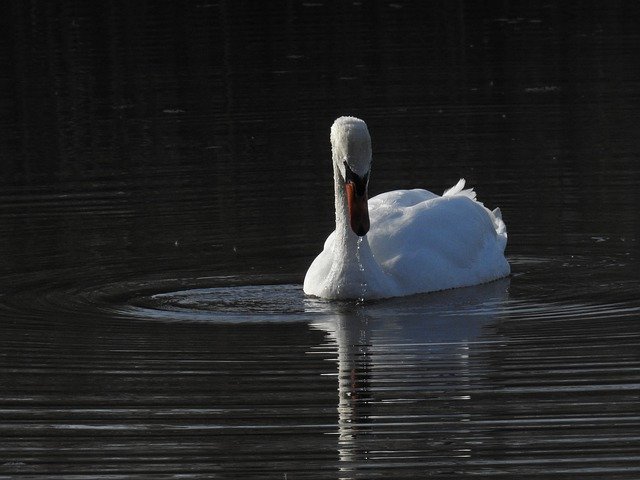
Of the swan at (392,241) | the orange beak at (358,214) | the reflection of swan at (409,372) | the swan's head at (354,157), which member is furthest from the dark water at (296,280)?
the swan's head at (354,157)

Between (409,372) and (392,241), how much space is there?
3.25m

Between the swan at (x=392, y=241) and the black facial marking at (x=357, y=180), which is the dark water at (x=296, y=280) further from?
the black facial marking at (x=357, y=180)

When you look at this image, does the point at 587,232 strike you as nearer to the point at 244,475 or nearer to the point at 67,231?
the point at 67,231

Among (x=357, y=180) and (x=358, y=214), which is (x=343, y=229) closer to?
(x=357, y=180)

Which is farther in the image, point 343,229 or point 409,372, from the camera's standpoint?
point 343,229

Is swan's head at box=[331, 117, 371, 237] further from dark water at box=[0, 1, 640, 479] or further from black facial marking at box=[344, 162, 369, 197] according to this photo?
dark water at box=[0, 1, 640, 479]

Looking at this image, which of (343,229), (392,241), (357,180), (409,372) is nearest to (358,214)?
(357,180)

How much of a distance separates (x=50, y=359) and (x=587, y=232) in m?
5.77

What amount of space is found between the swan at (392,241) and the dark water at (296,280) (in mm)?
204

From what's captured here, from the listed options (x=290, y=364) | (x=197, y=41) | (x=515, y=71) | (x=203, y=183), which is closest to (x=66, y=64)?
(x=197, y=41)

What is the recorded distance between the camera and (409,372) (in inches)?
405

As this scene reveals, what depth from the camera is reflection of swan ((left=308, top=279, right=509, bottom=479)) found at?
867cm

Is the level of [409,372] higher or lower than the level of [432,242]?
lower

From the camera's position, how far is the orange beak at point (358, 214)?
1232cm
